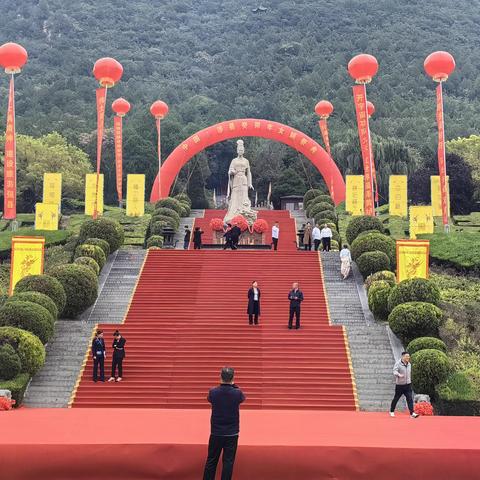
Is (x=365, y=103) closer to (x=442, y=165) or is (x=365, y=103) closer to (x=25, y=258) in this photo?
(x=442, y=165)

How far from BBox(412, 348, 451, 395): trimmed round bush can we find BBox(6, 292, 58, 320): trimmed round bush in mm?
6296

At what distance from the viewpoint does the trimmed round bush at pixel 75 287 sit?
1600 centimetres

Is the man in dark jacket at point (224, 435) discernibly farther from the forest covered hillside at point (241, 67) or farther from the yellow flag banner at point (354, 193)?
the forest covered hillside at point (241, 67)

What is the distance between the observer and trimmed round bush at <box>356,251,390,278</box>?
18297 millimetres

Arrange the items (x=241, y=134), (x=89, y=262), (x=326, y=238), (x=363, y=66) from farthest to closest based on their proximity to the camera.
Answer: (x=241, y=134)
(x=363, y=66)
(x=326, y=238)
(x=89, y=262)

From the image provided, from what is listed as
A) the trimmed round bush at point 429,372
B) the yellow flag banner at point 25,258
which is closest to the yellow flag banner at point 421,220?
the yellow flag banner at point 25,258

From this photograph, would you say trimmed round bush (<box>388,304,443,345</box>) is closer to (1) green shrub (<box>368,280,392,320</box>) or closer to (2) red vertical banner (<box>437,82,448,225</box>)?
(1) green shrub (<box>368,280,392,320</box>)

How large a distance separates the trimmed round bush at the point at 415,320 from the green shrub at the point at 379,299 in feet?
5.86

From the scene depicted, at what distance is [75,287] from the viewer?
1602 centimetres

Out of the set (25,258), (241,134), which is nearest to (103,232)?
(25,258)

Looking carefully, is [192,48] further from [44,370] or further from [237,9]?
[44,370]

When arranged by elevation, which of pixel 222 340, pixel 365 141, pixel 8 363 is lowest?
pixel 8 363

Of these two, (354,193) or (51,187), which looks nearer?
(51,187)

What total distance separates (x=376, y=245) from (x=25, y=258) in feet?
25.8
